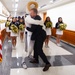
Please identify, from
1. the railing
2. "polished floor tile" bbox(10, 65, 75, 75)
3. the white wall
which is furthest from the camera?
the white wall

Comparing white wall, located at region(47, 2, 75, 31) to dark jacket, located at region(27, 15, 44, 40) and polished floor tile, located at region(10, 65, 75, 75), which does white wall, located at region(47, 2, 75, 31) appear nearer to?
polished floor tile, located at region(10, 65, 75, 75)

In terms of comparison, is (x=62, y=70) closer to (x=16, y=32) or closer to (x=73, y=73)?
(x=73, y=73)

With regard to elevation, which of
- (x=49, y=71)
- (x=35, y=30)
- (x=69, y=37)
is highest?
(x=35, y=30)

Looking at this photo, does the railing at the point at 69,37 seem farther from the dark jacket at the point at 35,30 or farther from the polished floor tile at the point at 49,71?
the dark jacket at the point at 35,30

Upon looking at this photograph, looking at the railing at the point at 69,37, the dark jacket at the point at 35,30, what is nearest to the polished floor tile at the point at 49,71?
the dark jacket at the point at 35,30

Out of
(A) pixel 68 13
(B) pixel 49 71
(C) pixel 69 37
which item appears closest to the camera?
(B) pixel 49 71

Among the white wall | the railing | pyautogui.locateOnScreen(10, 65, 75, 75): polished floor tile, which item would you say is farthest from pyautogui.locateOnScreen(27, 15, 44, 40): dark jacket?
the white wall

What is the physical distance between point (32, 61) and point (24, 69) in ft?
2.02

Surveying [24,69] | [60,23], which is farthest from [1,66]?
[60,23]

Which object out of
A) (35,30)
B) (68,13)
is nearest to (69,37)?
(68,13)

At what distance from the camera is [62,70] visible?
414 centimetres

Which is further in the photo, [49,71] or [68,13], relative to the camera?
[68,13]

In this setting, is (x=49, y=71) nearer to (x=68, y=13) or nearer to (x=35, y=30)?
(x=35, y=30)

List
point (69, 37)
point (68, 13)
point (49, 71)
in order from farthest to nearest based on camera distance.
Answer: point (68, 13) < point (69, 37) < point (49, 71)
